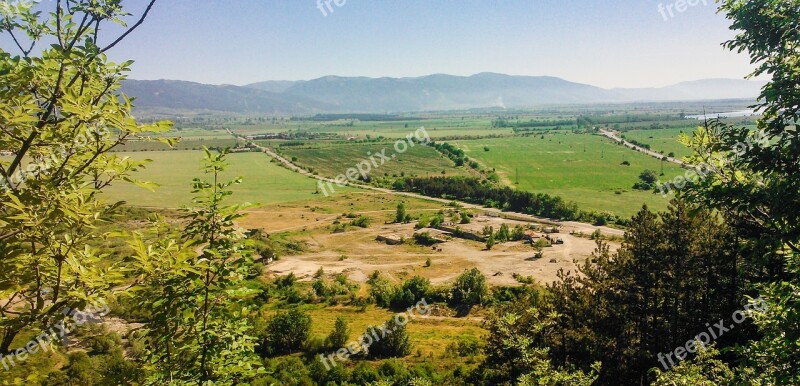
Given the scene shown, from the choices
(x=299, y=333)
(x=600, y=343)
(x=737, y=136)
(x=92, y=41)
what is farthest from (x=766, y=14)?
(x=299, y=333)

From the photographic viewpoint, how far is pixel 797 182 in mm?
6836

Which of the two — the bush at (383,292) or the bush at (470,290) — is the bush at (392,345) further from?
the bush at (470,290)

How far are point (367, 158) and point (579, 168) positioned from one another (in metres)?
68.8

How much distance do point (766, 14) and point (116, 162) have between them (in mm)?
10556

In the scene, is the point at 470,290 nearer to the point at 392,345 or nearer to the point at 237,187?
the point at 392,345

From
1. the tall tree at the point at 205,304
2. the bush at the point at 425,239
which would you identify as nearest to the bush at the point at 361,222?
the bush at the point at 425,239

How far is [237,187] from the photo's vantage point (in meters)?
108

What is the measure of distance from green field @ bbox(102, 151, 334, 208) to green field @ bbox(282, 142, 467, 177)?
12846 mm

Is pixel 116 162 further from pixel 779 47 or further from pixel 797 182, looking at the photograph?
pixel 779 47

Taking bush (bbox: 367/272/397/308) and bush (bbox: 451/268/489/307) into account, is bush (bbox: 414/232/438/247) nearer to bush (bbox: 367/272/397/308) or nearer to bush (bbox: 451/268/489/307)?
bush (bbox: 367/272/397/308)

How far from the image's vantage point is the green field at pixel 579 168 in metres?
89.4

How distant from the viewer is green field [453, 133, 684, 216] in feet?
293

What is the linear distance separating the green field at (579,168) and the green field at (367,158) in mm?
15677

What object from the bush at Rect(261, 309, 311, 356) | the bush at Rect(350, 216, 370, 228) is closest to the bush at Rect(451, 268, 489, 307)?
→ the bush at Rect(261, 309, 311, 356)
